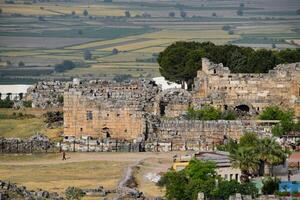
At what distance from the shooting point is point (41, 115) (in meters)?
82.3

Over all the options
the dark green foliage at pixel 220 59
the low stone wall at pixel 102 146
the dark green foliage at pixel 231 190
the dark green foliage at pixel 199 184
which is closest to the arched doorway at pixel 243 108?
the dark green foliage at pixel 220 59

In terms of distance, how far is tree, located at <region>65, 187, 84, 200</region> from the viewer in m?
58.4

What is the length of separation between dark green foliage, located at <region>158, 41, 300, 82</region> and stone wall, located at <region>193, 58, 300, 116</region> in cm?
608

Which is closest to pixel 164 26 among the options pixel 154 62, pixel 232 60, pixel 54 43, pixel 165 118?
pixel 54 43

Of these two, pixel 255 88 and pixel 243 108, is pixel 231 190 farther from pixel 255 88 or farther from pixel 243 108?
pixel 255 88

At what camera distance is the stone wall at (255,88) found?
79125 millimetres

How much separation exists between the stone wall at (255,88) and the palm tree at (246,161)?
16301 millimetres

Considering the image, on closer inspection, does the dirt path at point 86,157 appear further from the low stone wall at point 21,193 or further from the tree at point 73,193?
the tree at point 73,193

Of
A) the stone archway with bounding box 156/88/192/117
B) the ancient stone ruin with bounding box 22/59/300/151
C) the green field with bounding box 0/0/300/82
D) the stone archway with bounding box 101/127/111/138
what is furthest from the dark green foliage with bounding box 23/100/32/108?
the green field with bounding box 0/0/300/82

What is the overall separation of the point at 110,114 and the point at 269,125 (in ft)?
19.6

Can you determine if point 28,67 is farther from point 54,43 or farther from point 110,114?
point 110,114

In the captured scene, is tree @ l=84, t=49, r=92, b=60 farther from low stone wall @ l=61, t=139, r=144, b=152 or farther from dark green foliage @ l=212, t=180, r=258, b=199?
dark green foliage @ l=212, t=180, r=258, b=199

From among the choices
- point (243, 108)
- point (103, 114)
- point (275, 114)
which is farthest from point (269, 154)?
point (243, 108)

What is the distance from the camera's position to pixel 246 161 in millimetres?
61812
